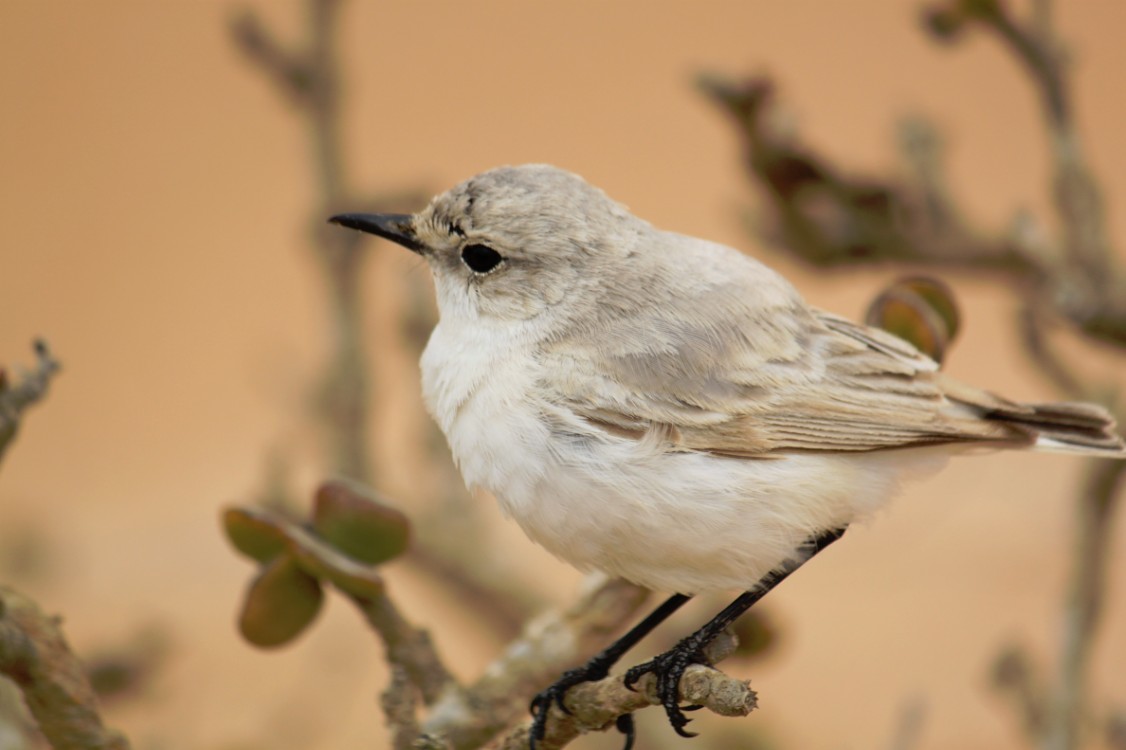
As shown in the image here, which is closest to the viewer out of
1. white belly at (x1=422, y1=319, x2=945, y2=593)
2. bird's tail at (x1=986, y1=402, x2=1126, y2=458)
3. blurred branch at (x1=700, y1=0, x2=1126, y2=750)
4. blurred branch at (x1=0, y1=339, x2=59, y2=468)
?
blurred branch at (x1=0, y1=339, x2=59, y2=468)

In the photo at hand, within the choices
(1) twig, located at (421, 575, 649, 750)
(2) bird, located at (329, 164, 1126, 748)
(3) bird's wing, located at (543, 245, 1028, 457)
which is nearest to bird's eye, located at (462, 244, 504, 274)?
(2) bird, located at (329, 164, 1126, 748)

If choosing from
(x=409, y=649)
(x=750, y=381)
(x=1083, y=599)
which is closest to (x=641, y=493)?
(x=750, y=381)

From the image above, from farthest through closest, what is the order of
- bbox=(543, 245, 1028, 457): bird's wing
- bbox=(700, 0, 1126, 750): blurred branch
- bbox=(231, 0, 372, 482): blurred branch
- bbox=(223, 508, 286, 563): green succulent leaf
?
1. bbox=(231, 0, 372, 482): blurred branch
2. bbox=(700, 0, 1126, 750): blurred branch
3. bbox=(543, 245, 1028, 457): bird's wing
4. bbox=(223, 508, 286, 563): green succulent leaf

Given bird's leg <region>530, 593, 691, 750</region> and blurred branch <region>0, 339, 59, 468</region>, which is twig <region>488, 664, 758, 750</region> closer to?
bird's leg <region>530, 593, 691, 750</region>

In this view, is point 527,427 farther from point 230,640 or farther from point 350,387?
point 230,640

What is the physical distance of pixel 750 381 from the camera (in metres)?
1.85

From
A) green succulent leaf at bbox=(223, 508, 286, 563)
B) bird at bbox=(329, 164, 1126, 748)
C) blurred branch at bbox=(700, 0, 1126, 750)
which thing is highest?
blurred branch at bbox=(700, 0, 1126, 750)

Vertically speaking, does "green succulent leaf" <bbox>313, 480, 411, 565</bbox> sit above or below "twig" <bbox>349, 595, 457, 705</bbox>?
above

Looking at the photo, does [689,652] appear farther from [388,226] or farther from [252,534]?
[388,226]

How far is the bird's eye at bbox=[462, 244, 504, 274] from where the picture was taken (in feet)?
6.50

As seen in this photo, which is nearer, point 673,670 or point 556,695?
point 673,670

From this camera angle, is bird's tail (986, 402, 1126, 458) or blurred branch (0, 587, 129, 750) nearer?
blurred branch (0, 587, 129, 750)

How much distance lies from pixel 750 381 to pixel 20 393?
1.01m

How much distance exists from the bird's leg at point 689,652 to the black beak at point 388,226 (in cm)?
76
